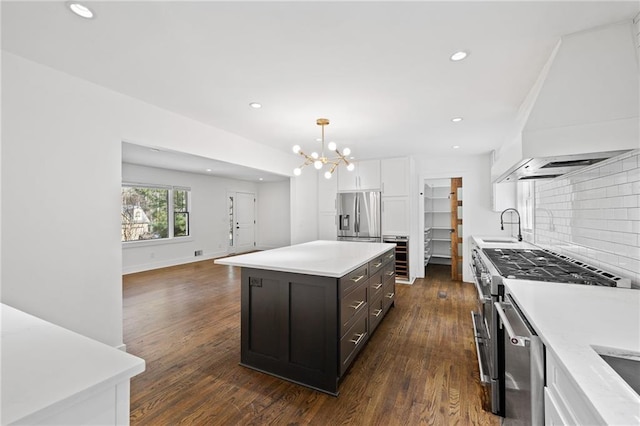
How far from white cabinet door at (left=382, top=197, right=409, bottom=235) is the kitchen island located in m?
3.11

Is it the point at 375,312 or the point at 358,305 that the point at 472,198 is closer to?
the point at 375,312

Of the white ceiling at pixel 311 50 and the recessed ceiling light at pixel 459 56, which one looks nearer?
the white ceiling at pixel 311 50

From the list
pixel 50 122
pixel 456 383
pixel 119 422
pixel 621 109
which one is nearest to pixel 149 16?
pixel 50 122

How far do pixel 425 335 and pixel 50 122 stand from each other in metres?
3.92

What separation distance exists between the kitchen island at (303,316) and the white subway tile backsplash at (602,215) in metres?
1.61

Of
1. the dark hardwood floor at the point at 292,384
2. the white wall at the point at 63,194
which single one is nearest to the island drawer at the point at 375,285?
the dark hardwood floor at the point at 292,384

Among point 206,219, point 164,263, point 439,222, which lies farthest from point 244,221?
point 439,222

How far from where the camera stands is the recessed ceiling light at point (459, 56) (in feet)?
6.55

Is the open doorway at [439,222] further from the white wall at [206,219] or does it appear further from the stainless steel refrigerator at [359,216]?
the white wall at [206,219]

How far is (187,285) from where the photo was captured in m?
5.14

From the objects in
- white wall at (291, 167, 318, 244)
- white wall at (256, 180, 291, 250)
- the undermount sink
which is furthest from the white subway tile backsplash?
white wall at (256, 180, 291, 250)

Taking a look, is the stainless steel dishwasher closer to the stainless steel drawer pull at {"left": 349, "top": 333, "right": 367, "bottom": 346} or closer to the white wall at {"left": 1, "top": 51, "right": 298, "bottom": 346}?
the stainless steel drawer pull at {"left": 349, "top": 333, "right": 367, "bottom": 346}

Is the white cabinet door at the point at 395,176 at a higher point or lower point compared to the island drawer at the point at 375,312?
higher

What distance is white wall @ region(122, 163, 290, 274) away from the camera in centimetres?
634
